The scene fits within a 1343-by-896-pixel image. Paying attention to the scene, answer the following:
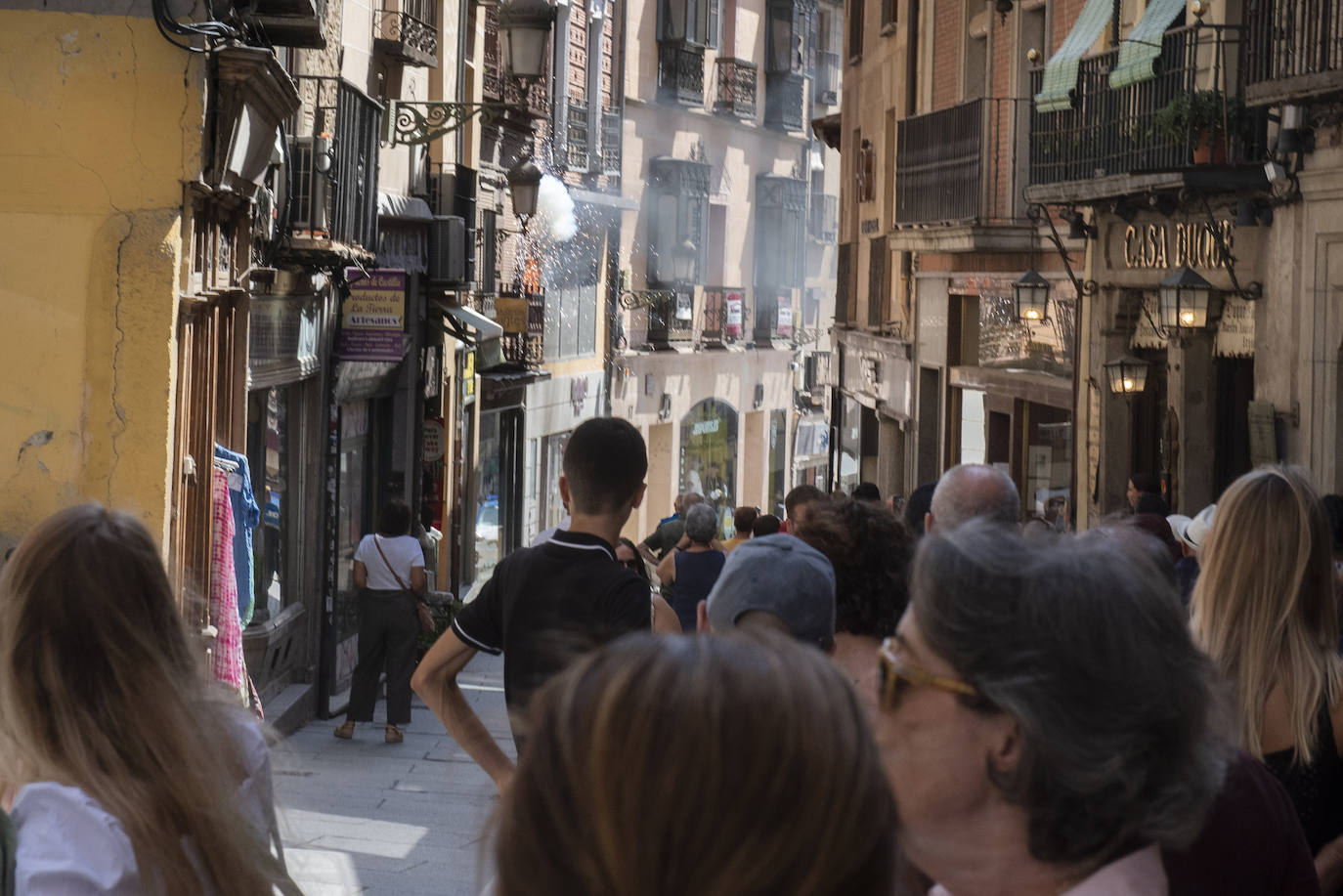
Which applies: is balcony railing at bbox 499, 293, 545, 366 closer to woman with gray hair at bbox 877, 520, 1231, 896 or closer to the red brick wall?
the red brick wall

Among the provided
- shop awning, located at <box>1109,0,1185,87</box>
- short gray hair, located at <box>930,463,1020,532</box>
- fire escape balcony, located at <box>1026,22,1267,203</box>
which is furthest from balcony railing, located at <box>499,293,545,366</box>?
short gray hair, located at <box>930,463,1020,532</box>

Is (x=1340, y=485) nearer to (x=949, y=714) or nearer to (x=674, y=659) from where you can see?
(x=949, y=714)

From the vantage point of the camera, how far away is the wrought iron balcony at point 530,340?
25.3 metres

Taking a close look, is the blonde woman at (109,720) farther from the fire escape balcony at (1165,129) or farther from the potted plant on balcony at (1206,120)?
the potted plant on balcony at (1206,120)

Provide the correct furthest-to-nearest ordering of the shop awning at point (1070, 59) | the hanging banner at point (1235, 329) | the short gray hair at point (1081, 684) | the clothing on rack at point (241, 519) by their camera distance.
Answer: the shop awning at point (1070, 59) → the hanging banner at point (1235, 329) → the clothing on rack at point (241, 519) → the short gray hair at point (1081, 684)

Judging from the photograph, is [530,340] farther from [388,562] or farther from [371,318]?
[388,562]

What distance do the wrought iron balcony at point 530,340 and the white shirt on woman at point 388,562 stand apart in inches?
471

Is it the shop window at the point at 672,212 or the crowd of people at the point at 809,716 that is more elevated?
the shop window at the point at 672,212

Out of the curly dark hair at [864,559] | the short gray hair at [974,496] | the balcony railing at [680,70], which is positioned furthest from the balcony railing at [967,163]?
the curly dark hair at [864,559]

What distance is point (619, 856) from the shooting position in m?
1.57

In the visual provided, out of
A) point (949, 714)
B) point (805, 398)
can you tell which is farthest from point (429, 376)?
point (805, 398)

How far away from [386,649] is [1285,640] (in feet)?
32.2

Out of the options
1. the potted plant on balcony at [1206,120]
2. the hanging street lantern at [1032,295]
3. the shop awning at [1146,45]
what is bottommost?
the hanging street lantern at [1032,295]

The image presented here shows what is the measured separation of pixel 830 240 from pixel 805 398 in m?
4.21
